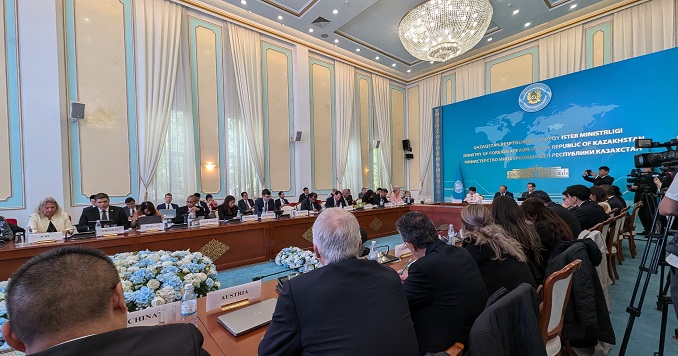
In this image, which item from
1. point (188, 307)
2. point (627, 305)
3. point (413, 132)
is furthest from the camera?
point (413, 132)

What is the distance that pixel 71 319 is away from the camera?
2.00 feet

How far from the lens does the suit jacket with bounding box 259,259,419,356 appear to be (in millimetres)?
882

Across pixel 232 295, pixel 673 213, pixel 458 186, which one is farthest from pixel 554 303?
pixel 458 186

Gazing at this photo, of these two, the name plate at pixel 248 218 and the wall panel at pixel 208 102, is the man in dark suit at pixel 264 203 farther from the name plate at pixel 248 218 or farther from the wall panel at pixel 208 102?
the name plate at pixel 248 218

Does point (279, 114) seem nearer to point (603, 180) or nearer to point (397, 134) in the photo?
point (397, 134)

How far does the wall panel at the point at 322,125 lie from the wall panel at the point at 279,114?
0.76m

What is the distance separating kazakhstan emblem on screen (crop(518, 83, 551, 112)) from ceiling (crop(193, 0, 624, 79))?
4.99 feet

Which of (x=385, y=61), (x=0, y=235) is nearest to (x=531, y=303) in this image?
(x=0, y=235)

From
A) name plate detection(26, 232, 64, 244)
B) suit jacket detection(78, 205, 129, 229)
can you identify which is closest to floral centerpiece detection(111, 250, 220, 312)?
name plate detection(26, 232, 64, 244)

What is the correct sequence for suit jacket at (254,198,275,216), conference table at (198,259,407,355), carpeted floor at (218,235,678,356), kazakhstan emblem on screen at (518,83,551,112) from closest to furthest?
conference table at (198,259,407,355) → carpeted floor at (218,235,678,356) → suit jacket at (254,198,275,216) → kazakhstan emblem on screen at (518,83,551,112)

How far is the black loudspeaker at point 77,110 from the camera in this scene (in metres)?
4.96

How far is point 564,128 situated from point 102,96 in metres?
10.4

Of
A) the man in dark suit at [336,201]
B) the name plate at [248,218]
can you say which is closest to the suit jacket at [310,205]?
the man in dark suit at [336,201]

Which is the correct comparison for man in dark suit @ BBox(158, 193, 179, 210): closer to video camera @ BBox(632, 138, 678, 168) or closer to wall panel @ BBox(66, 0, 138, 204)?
wall panel @ BBox(66, 0, 138, 204)
